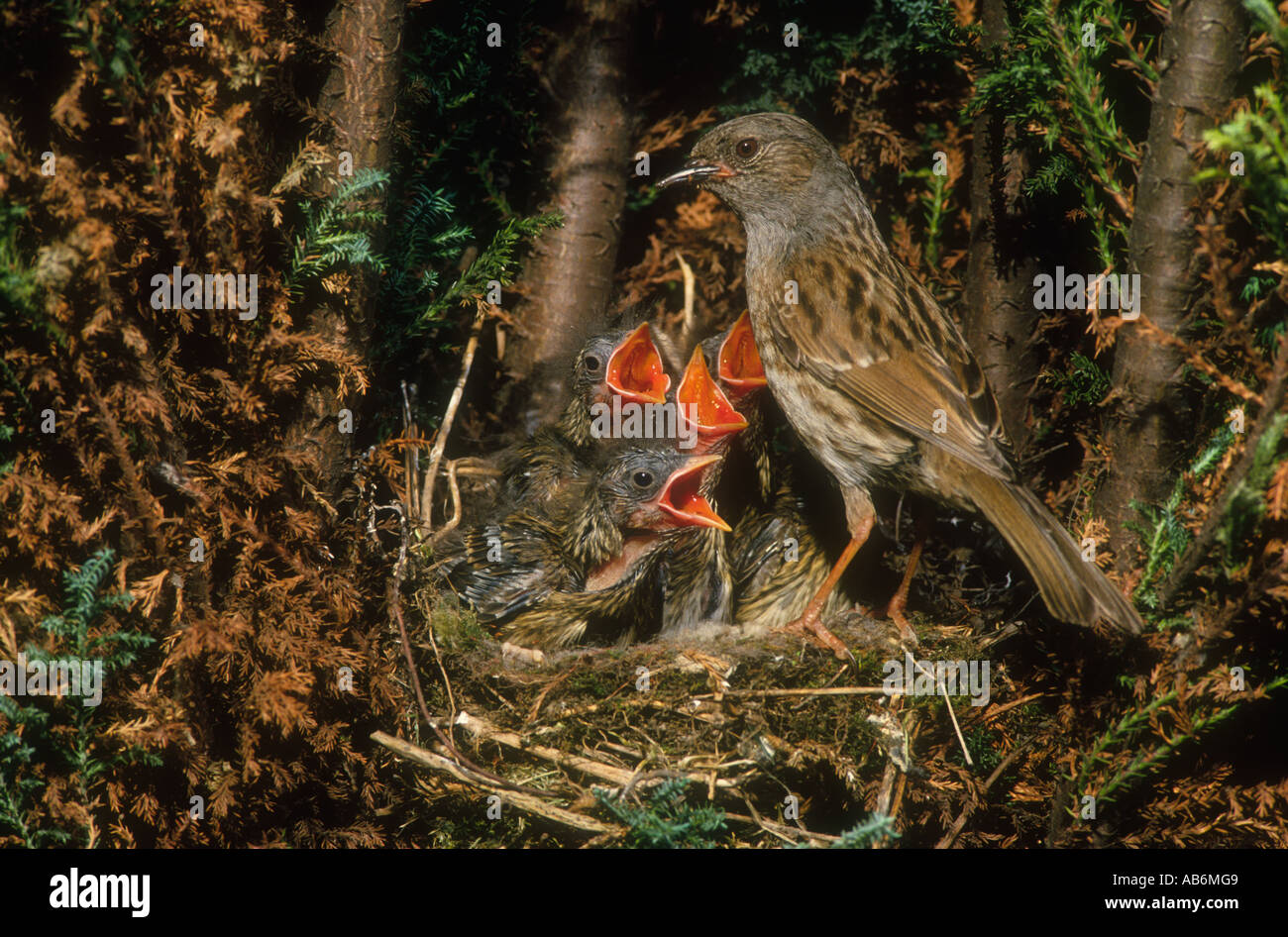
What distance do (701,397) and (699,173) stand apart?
3.25 ft

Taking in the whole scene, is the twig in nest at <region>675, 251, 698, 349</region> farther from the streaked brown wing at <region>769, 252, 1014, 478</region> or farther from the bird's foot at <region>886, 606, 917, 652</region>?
the bird's foot at <region>886, 606, 917, 652</region>

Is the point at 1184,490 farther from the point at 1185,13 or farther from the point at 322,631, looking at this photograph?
the point at 322,631

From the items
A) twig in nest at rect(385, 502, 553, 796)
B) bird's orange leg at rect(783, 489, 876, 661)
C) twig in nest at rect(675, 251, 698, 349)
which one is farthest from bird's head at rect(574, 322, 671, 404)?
twig in nest at rect(385, 502, 553, 796)

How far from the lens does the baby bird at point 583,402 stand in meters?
4.47

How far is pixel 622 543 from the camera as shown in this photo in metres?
4.40

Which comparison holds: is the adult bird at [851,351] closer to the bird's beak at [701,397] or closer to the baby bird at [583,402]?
the bird's beak at [701,397]

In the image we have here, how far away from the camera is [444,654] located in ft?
11.1

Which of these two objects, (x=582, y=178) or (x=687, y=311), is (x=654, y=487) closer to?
(x=687, y=311)

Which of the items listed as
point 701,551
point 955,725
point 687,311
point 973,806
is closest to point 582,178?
point 687,311

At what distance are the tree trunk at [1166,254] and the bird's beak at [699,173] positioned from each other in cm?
168

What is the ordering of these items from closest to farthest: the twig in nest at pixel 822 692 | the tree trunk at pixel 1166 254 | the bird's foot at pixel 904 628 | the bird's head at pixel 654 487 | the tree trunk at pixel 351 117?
A: the tree trunk at pixel 1166 254 → the tree trunk at pixel 351 117 → the twig in nest at pixel 822 692 → the bird's foot at pixel 904 628 → the bird's head at pixel 654 487

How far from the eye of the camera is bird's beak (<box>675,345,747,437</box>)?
4.32 metres

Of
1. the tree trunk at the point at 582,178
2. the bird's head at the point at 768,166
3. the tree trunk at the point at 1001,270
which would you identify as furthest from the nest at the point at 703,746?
the bird's head at the point at 768,166

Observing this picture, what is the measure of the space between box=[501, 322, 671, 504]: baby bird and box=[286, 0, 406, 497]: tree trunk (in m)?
1.54
